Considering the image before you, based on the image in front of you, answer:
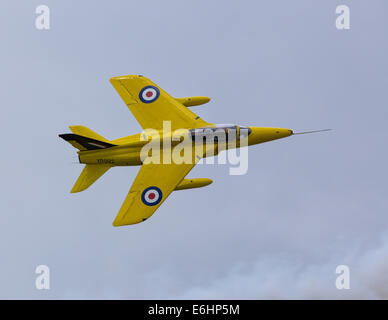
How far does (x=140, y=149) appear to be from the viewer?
29875 millimetres

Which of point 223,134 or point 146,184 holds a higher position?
point 223,134

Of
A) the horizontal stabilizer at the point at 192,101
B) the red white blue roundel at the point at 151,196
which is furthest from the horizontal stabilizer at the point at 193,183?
the horizontal stabilizer at the point at 192,101

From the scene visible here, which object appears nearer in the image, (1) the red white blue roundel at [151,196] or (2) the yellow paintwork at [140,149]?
(1) the red white blue roundel at [151,196]

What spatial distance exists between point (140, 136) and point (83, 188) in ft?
14.2

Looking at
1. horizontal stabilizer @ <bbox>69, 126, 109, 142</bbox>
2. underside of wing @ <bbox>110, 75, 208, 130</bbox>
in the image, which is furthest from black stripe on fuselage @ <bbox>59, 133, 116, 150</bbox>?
underside of wing @ <bbox>110, 75, 208, 130</bbox>

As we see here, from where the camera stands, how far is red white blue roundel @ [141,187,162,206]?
27.9m

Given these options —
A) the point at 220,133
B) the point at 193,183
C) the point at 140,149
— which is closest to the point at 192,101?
the point at 220,133

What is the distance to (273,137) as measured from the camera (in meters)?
30.8

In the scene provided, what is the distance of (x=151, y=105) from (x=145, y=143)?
2.76 m

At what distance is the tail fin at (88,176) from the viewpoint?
2991 cm

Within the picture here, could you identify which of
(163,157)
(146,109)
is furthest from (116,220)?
(146,109)

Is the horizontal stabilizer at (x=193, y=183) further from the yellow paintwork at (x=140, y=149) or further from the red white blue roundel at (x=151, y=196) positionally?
the red white blue roundel at (x=151, y=196)

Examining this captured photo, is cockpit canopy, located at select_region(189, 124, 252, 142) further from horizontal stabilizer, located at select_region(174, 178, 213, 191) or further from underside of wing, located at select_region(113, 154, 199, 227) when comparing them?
horizontal stabilizer, located at select_region(174, 178, 213, 191)
